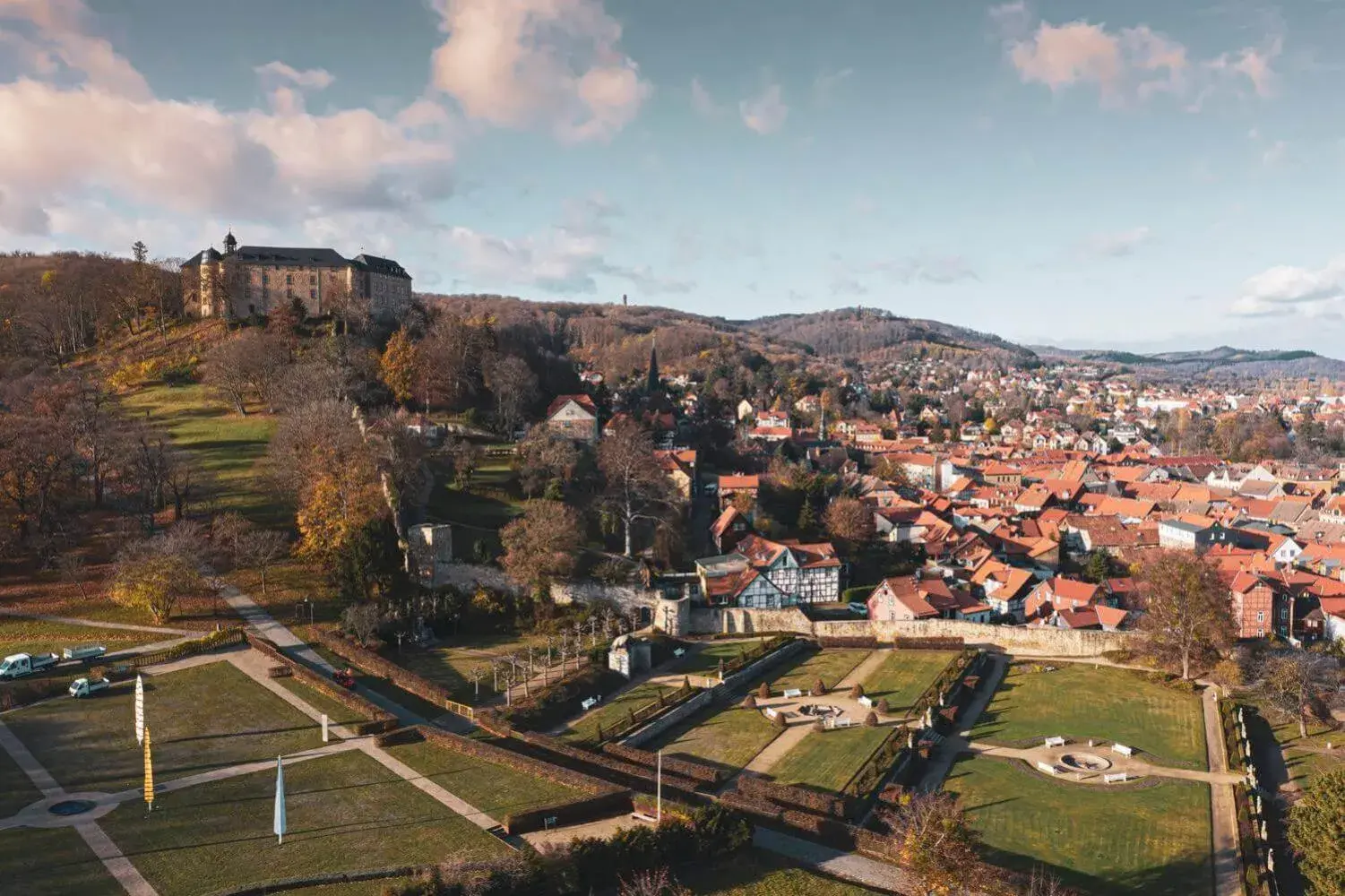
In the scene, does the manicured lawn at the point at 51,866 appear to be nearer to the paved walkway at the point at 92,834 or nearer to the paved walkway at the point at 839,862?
the paved walkway at the point at 92,834

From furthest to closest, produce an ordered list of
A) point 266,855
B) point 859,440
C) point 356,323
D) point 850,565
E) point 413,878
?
1. point 859,440
2. point 356,323
3. point 850,565
4. point 266,855
5. point 413,878

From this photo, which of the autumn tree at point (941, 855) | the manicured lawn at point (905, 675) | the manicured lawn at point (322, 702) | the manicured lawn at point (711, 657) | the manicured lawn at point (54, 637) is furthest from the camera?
the manicured lawn at point (711, 657)

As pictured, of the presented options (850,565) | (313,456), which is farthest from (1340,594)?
(313,456)

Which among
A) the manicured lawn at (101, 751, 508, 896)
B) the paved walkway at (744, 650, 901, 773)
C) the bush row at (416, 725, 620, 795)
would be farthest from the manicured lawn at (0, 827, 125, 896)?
the paved walkway at (744, 650, 901, 773)

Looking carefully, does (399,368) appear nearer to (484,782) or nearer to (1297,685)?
(484,782)

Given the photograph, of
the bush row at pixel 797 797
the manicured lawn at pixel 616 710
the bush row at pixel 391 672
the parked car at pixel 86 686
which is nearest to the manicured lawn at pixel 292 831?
the bush row at pixel 391 672

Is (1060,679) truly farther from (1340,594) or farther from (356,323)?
(356,323)

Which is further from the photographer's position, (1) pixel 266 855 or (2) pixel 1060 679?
(2) pixel 1060 679
